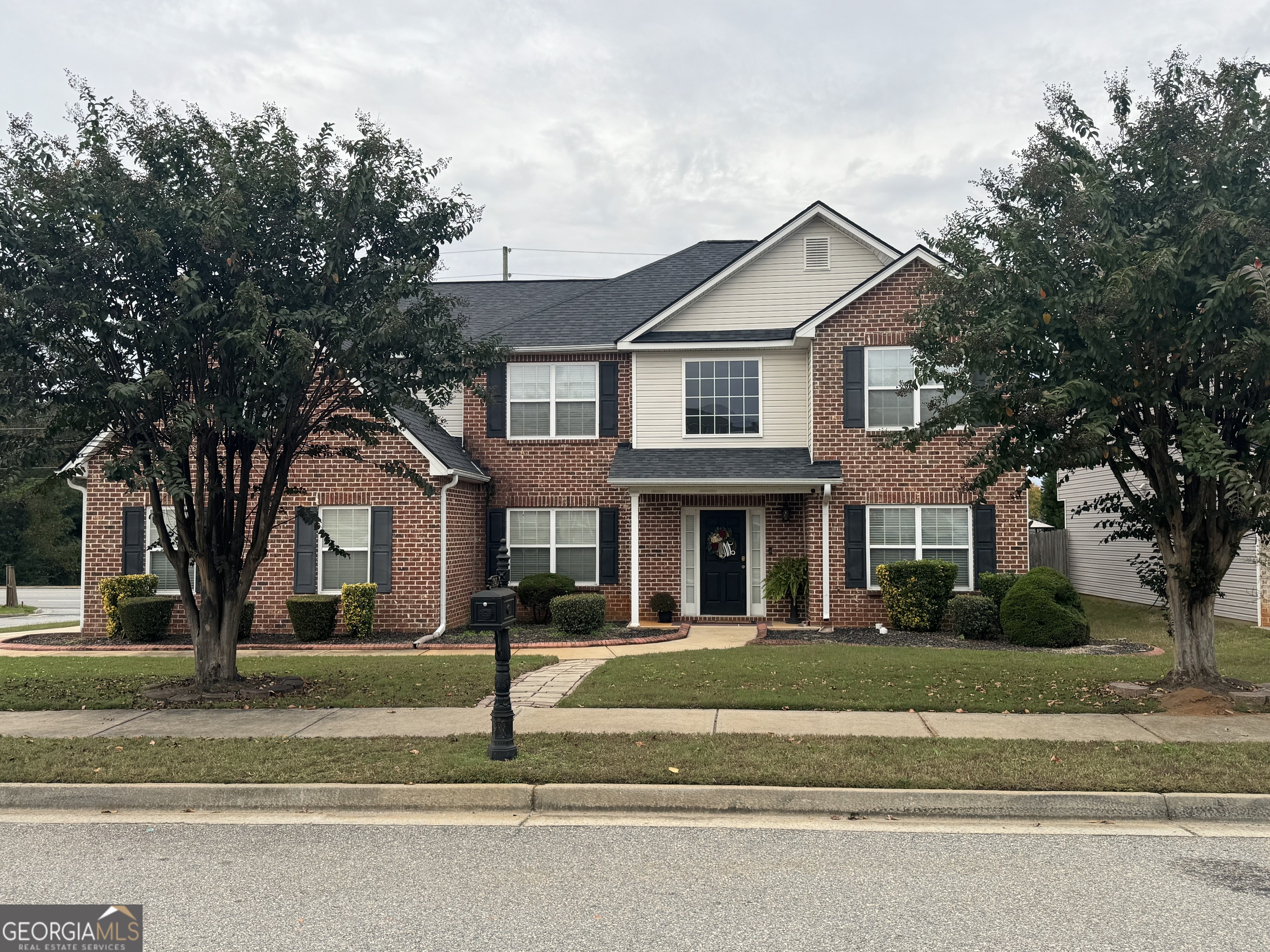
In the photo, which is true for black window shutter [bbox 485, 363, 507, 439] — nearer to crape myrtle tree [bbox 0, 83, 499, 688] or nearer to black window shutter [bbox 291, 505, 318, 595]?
black window shutter [bbox 291, 505, 318, 595]

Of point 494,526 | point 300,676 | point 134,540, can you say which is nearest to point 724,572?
point 494,526

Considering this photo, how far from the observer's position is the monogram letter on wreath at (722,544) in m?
18.3

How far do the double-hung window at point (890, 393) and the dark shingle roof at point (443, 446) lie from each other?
723cm

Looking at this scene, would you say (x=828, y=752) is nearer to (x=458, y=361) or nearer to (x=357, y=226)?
(x=458, y=361)

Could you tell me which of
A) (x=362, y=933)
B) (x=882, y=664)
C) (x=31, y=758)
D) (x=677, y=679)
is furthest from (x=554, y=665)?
(x=362, y=933)

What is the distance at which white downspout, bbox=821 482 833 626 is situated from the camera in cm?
1720

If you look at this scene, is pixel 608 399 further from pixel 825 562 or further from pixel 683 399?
pixel 825 562

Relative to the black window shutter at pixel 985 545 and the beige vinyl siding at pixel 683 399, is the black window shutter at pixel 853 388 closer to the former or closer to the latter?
the beige vinyl siding at pixel 683 399

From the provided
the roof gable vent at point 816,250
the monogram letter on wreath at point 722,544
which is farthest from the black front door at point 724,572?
the roof gable vent at point 816,250

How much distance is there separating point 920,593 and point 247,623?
11350 mm

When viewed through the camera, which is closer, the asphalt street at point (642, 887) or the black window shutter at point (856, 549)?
the asphalt street at point (642, 887)

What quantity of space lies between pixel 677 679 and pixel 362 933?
6.85 meters

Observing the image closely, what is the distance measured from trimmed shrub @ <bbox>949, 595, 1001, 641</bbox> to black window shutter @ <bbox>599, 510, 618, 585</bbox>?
620 cm

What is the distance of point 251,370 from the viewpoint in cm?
995
